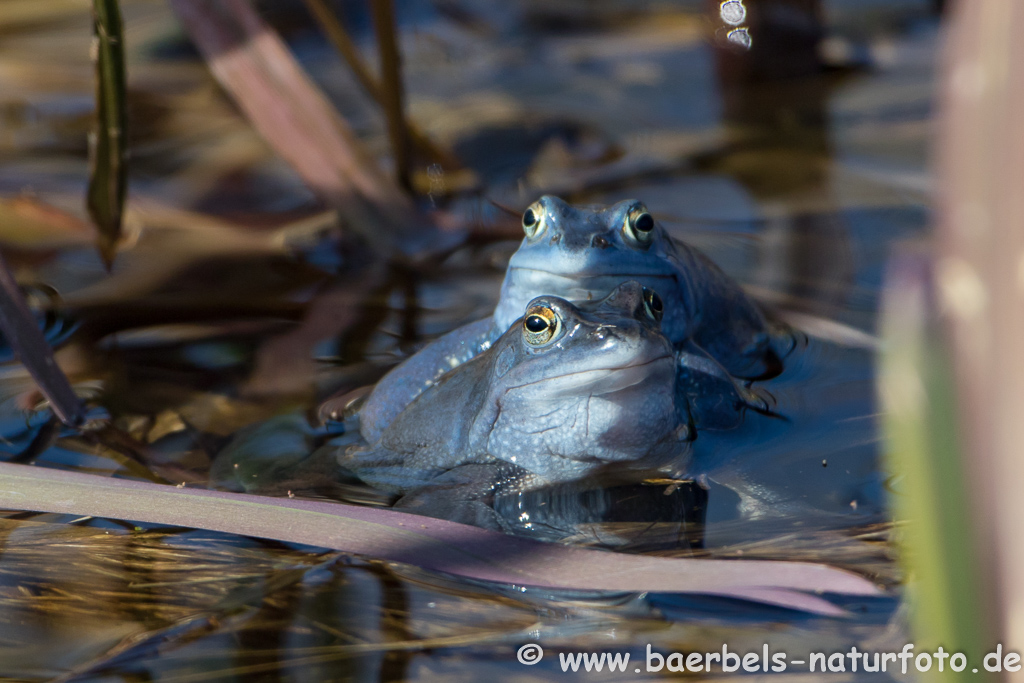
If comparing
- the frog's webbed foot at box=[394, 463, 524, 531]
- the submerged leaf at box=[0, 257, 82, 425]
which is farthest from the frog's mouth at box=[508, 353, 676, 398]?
the submerged leaf at box=[0, 257, 82, 425]

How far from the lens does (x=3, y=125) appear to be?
596 cm

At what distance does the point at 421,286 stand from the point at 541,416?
1.70 m

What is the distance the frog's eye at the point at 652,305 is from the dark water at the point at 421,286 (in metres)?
0.48

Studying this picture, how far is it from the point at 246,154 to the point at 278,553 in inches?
147

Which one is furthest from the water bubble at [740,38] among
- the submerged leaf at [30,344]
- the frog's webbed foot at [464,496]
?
the submerged leaf at [30,344]

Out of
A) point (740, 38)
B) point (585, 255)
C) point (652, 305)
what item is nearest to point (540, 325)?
point (652, 305)

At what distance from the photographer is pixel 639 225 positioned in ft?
10.8

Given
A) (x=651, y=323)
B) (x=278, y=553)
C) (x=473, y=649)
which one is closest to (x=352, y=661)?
(x=473, y=649)

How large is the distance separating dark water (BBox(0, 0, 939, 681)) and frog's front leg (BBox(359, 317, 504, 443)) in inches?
13.7

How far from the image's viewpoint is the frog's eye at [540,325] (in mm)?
2805

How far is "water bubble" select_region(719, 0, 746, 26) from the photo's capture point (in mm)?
6645

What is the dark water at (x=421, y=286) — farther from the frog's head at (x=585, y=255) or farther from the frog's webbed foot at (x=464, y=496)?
the frog's head at (x=585, y=255)

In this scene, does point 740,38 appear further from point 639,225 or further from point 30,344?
point 30,344

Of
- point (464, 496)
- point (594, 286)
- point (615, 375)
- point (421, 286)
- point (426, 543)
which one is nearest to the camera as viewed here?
point (426, 543)
